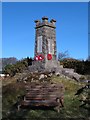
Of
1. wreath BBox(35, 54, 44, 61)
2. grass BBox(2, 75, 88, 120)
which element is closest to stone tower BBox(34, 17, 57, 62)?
wreath BBox(35, 54, 44, 61)

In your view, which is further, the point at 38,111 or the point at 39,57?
the point at 39,57

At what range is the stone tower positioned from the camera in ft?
73.9

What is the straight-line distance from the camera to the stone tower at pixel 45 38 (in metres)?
22.5

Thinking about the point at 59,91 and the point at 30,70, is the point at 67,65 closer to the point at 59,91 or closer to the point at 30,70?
the point at 30,70

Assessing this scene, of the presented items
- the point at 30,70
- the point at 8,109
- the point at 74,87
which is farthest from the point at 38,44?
the point at 8,109

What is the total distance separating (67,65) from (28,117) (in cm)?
Answer: 1531

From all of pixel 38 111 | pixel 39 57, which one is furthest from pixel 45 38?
pixel 38 111

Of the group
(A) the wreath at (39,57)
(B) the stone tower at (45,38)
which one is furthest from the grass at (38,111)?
(B) the stone tower at (45,38)

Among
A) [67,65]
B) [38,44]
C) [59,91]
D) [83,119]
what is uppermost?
[38,44]

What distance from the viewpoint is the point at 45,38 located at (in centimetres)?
2245

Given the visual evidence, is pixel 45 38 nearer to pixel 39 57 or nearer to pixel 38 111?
pixel 39 57

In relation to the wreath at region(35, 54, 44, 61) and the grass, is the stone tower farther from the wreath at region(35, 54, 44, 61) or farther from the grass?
the grass

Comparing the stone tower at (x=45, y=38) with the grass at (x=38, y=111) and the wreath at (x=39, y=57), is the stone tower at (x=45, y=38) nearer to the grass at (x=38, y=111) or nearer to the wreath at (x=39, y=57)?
the wreath at (x=39, y=57)

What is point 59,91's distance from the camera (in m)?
12.2
